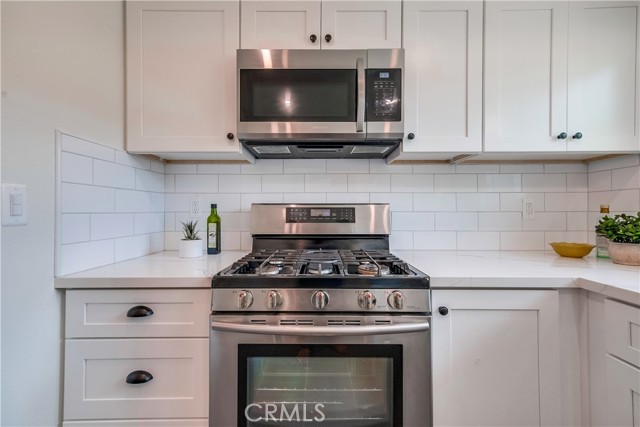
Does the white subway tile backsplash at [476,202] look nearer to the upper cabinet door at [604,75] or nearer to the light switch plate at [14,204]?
the upper cabinet door at [604,75]

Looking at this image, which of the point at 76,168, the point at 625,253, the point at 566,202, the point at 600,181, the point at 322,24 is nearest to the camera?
the point at 76,168

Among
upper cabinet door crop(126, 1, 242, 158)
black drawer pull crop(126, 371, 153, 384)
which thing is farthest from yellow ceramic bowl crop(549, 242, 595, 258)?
black drawer pull crop(126, 371, 153, 384)

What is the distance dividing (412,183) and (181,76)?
1.35 m

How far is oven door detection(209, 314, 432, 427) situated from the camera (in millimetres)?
1057

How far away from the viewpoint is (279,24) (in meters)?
1.44

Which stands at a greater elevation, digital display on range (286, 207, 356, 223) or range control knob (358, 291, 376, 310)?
digital display on range (286, 207, 356, 223)

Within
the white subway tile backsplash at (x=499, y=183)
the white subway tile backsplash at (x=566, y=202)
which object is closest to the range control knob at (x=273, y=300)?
the white subway tile backsplash at (x=499, y=183)

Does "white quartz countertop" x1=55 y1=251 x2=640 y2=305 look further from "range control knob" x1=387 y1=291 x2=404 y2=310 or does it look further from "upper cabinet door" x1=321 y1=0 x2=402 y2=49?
"upper cabinet door" x1=321 y1=0 x2=402 y2=49

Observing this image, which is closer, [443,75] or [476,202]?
[443,75]

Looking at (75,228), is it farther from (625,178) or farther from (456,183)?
(625,178)

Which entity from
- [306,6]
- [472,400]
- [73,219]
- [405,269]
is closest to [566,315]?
[472,400]

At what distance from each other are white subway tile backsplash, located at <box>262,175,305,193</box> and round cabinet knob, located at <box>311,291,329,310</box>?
0.85 m

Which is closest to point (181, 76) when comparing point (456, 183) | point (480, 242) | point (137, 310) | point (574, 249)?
point (137, 310)

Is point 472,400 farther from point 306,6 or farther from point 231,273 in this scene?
point 306,6
